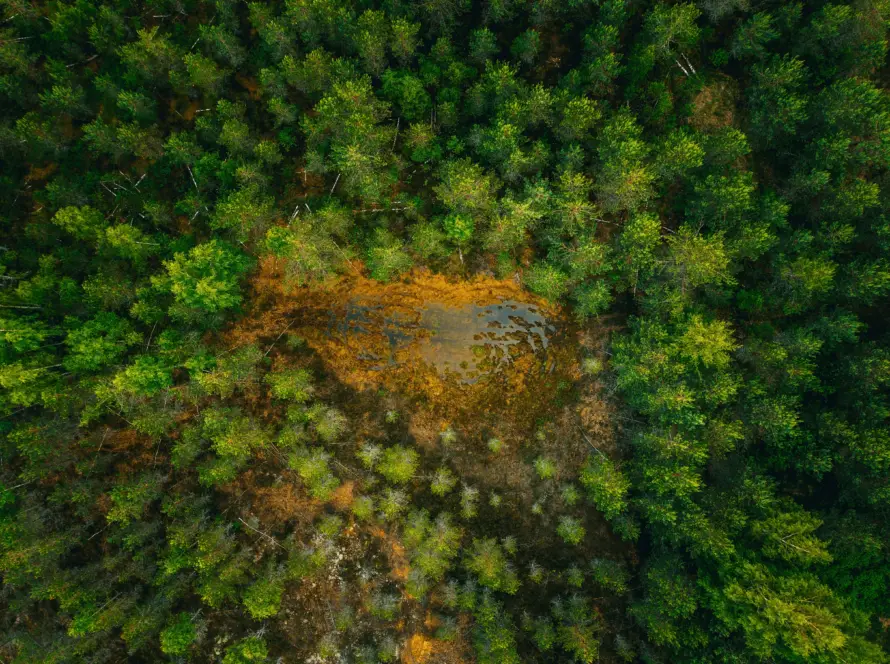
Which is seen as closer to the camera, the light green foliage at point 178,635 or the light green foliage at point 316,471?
the light green foliage at point 178,635

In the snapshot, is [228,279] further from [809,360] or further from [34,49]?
[809,360]

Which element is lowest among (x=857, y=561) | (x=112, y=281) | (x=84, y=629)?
(x=84, y=629)

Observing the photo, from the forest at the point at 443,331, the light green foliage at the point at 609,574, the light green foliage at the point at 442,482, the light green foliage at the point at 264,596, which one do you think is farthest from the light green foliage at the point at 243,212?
the light green foliage at the point at 609,574

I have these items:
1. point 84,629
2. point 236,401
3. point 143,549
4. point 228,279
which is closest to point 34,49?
point 228,279

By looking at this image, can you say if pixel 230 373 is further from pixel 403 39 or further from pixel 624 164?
pixel 624 164

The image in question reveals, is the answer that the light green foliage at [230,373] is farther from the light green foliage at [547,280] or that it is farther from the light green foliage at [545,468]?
the light green foliage at [545,468]

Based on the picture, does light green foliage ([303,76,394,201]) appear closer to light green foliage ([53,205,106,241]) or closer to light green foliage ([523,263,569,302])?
light green foliage ([523,263,569,302])
